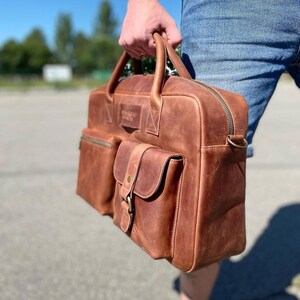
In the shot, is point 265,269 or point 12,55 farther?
point 12,55

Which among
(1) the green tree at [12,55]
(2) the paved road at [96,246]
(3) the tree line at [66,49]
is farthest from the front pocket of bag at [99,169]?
(1) the green tree at [12,55]

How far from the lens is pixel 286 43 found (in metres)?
1.20

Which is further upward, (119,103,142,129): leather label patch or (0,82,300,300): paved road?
(119,103,142,129): leather label patch

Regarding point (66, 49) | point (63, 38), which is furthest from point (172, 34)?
point (63, 38)

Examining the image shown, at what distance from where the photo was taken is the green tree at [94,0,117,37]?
5541 cm

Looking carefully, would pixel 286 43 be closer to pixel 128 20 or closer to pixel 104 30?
pixel 128 20

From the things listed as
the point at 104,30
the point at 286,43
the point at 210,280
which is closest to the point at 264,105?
the point at 286,43

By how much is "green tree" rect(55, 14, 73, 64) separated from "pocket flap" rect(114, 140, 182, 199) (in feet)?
208

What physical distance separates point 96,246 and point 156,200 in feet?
4.69

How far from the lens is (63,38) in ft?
206

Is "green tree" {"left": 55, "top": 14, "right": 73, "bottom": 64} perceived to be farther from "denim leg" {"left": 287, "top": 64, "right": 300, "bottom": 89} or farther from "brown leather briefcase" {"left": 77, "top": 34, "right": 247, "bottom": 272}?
"brown leather briefcase" {"left": 77, "top": 34, "right": 247, "bottom": 272}

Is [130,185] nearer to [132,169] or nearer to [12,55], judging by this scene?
[132,169]

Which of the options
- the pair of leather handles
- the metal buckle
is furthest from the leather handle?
the metal buckle

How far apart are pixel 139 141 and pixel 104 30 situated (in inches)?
2241
